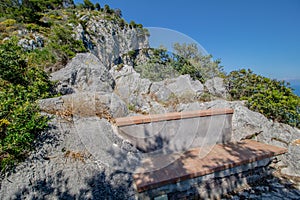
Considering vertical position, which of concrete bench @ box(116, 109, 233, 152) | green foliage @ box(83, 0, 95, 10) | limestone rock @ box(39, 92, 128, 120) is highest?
green foliage @ box(83, 0, 95, 10)

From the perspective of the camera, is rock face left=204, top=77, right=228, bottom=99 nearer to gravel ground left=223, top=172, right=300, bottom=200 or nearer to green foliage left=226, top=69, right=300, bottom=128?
green foliage left=226, top=69, right=300, bottom=128

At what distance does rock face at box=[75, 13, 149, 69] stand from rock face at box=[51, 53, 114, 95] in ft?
1.75

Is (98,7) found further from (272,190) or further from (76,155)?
(272,190)

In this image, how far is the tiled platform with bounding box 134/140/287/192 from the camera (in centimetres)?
176

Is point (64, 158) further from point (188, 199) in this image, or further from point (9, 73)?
point (9, 73)

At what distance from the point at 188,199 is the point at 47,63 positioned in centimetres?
580

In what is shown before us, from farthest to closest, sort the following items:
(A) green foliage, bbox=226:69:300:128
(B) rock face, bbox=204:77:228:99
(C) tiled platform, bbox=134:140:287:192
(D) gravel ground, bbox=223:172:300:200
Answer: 1. (B) rock face, bbox=204:77:228:99
2. (A) green foliage, bbox=226:69:300:128
3. (D) gravel ground, bbox=223:172:300:200
4. (C) tiled platform, bbox=134:140:287:192

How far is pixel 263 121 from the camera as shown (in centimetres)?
294

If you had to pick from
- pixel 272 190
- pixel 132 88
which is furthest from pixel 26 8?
pixel 272 190

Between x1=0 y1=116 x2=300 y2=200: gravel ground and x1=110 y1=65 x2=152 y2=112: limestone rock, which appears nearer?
x1=0 y1=116 x2=300 y2=200: gravel ground

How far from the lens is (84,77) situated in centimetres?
469

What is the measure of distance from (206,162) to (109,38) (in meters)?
7.79

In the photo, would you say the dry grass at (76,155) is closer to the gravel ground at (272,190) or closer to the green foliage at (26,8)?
the gravel ground at (272,190)

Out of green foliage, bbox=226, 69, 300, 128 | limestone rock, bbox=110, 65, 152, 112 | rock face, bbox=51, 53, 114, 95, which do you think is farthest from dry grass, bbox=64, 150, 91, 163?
green foliage, bbox=226, 69, 300, 128
